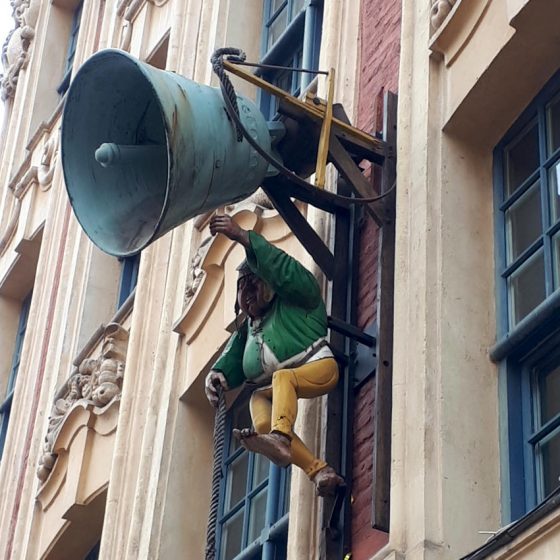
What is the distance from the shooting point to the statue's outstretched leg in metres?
8.38

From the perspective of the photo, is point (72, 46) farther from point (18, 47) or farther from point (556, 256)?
point (556, 256)

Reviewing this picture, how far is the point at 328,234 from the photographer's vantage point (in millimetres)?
10016

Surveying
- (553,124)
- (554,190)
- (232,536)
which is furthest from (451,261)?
(232,536)

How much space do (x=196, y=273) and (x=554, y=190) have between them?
13.4 feet

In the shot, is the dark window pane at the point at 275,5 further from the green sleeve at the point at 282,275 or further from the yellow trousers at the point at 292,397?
the yellow trousers at the point at 292,397

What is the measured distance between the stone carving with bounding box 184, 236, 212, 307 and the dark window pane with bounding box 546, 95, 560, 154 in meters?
3.69

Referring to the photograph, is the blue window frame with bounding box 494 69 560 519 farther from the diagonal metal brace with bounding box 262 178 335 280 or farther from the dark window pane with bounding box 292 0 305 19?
the dark window pane with bounding box 292 0 305 19

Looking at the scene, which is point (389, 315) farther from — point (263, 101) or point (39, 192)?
point (39, 192)

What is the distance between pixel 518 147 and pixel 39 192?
9.35 metres

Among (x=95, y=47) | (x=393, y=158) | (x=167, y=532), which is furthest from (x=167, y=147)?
(x=95, y=47)

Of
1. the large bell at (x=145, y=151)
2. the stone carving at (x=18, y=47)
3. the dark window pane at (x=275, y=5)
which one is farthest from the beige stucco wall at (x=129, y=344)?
the stone carving at (x=18, y=47)

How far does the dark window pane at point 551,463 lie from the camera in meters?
7.78

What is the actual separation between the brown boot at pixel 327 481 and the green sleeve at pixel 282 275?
96 centimetres

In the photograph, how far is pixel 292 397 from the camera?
8.68m
